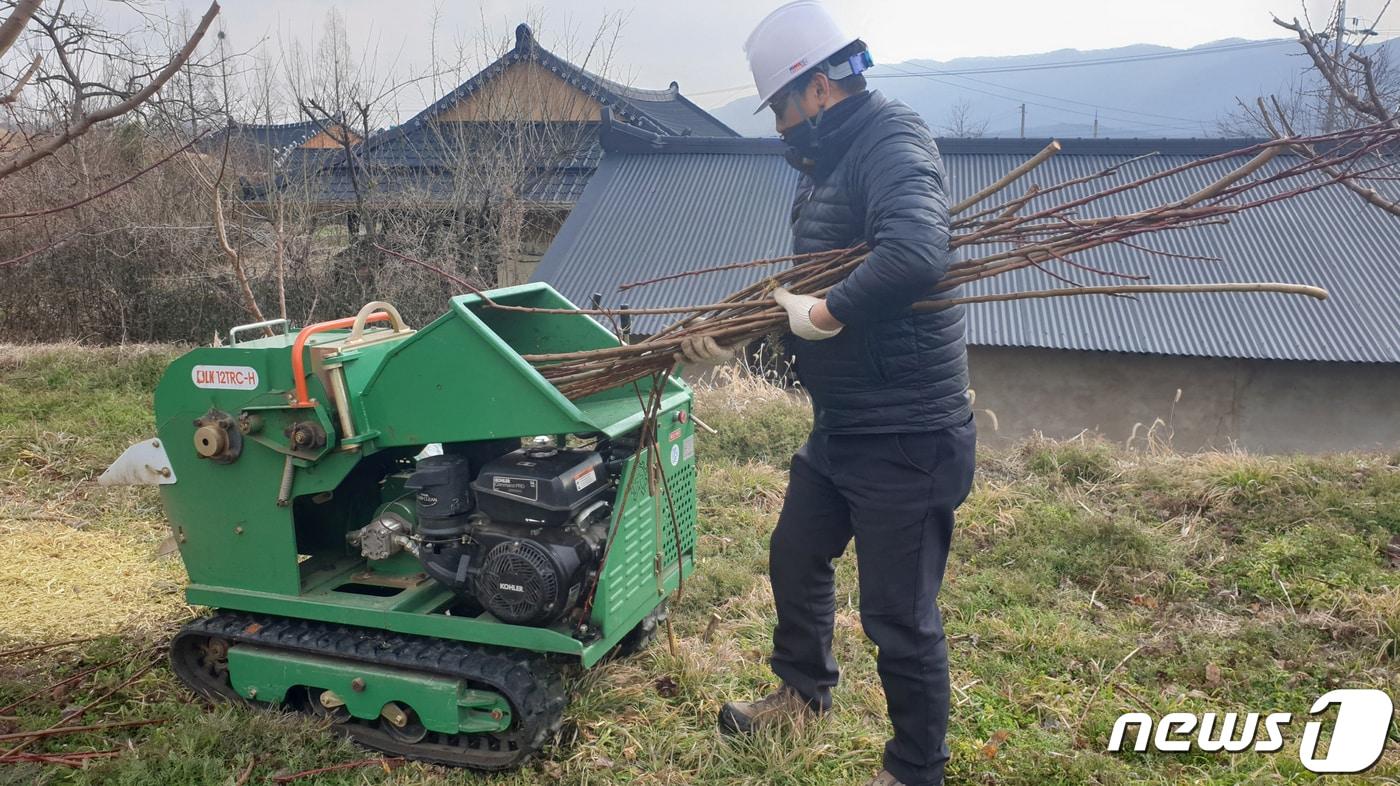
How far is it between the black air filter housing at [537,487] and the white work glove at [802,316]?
0.90 metres

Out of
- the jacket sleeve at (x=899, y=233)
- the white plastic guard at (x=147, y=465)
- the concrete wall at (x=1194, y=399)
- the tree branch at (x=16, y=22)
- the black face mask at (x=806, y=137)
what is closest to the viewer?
the tree branch at (x=16, y=22)

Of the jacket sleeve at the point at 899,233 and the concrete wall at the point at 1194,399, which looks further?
the concrete wall at the point at 1194,399

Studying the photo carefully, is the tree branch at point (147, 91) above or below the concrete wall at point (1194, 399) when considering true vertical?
above

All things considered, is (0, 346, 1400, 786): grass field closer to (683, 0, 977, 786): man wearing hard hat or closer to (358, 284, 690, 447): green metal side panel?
(683, 0, 977, 786): man wearing hard hat

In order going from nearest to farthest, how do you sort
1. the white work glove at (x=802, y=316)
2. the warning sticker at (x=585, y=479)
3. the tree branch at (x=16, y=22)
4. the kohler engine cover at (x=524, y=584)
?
the tree branch at (x=16, y=22)
the white work glove at (x=802, y=316)
the kohler engine cover at (x=524, y=584)
the warning sticker at (x=585, y=479)

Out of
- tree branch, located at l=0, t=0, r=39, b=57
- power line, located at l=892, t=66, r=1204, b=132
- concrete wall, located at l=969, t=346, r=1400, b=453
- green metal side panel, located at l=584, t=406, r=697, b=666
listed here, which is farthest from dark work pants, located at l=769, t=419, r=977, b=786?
power line, located at l=892, t=66, r=1204, b=132

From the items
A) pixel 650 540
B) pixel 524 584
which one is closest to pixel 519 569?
pixel 524 584

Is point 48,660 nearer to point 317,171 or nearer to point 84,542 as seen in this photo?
point 84,542

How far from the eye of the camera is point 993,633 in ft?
13.1

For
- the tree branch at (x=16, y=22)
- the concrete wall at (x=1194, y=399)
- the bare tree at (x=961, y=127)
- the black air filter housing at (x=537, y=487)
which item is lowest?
the concrete wall at (x=1194, y=399)

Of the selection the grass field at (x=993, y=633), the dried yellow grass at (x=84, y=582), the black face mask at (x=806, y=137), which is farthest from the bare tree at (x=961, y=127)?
the black face mask at (x=806, y=137)

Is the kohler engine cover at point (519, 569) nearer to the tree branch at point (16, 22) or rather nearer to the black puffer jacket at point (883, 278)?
the black puffer jacket at point (883, 278)

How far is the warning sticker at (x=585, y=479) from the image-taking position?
10.4ft

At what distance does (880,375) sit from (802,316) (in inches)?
10.9
